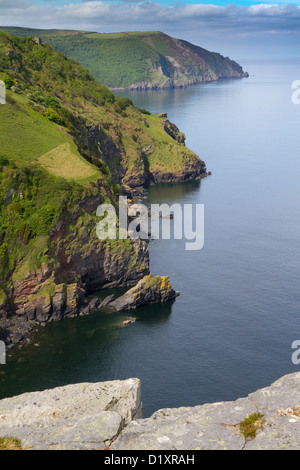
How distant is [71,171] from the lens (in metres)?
129

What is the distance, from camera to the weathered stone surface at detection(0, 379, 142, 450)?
3500 centimetres

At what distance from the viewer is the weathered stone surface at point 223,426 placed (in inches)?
1347

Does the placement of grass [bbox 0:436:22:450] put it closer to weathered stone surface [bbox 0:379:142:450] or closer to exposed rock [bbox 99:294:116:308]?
weathered stone surface [bbox 0:379:142:450]

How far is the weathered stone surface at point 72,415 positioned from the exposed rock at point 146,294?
2813 inches

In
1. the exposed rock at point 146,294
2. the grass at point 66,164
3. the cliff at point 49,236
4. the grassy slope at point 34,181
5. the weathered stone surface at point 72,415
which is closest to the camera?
the weathered stone surface at point 72,415

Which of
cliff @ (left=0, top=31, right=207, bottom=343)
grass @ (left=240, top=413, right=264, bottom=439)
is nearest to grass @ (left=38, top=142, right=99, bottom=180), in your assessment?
cliff @ (left=0, top=31, right=207, bottom=343)

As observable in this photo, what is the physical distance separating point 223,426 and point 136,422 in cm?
614

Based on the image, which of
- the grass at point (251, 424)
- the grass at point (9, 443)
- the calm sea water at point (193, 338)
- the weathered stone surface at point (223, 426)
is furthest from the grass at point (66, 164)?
the grass at point (251, 424)

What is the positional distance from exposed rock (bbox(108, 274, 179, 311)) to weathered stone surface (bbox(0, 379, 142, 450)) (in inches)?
2813

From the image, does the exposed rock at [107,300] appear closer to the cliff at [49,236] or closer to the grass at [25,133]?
the cliff at [49,236]

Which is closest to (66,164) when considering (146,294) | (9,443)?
(146,294)

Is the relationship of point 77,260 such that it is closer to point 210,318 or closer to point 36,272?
point 36,272

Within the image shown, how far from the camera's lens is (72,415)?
3953 centimetres
